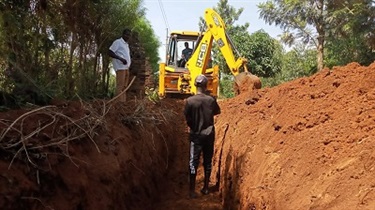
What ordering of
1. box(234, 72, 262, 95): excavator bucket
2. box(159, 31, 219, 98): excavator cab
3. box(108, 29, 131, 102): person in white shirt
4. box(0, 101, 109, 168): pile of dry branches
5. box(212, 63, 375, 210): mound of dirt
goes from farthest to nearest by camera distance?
box(159, 31, 219, 98): excavator cab < box(234, 72, 262, 95): excavator bucket < box(108, 29, 131, 102): person in white shirt < box(0, 101, 109, 168): pile of dry branches < box(212, 63, 375, 210): mound of dirt

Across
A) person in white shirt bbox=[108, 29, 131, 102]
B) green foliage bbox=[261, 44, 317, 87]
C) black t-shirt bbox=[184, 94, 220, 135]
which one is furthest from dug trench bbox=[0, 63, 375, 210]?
green foliage bbox=[261, 44, 317, 87]

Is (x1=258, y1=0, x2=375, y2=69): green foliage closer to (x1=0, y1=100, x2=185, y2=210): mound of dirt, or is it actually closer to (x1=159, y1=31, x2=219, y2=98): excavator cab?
(x1=159, y1=31, x2=219, y2=98): excavator cab

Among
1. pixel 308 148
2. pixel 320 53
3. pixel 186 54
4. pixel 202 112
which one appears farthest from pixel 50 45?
pixel 320 53

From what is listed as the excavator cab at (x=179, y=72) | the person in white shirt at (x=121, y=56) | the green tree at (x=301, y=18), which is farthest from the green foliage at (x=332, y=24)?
the person in white shirt at (x=121, y=56)

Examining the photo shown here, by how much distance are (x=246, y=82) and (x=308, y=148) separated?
22.0ft

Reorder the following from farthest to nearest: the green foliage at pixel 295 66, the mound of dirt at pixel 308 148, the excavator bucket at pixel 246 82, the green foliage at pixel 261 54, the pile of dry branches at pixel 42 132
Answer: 1. the green foliage at pixel 295 66
2. the green foliage at pixel 261 54
3. the excavator bucket at pixel 246 82
4. the pile of dry branches at pixel 42 132
5. the mound of dirt at pixel 308 148

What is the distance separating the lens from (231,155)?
713cm

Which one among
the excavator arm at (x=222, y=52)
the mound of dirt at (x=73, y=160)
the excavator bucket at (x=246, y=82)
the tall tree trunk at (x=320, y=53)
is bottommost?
the mound of dirt at (x=73, y=160)

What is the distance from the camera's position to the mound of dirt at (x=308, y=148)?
11.0 feet

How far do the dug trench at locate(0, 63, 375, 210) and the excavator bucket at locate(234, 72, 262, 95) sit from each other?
2.96 metres

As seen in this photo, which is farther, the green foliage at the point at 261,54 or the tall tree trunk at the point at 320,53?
the green foliage at the point at 261,54

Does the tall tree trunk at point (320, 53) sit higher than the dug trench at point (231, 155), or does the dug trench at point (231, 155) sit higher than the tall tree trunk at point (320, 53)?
the tall tree trunk at point (320, 53)

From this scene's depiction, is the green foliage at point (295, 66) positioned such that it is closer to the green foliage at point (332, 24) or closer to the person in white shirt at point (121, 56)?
the green foliage at point (332, 24)

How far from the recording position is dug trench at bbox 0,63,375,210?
11.1ft
